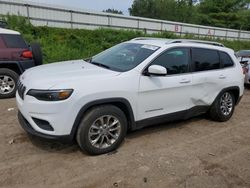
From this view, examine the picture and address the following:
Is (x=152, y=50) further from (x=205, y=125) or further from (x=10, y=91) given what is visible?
(x=10, y=91)

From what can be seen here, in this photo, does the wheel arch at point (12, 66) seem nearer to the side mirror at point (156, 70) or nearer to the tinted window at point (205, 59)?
the side mirror at point (156, 70)

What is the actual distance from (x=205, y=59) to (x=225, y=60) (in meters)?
0.65

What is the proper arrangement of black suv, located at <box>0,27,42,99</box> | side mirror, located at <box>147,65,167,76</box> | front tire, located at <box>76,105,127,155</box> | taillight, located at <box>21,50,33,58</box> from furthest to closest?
taillight, located at <box>21,50,33,58</box> → black suv, located at <box>0,27,42,99</box> → side mirror, located at <box>147,65,167,76</box> → front tire, located at <box>76,105,127,155</box>

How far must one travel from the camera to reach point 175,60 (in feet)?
14.8

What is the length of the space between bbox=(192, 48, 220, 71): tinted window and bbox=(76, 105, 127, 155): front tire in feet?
5.96

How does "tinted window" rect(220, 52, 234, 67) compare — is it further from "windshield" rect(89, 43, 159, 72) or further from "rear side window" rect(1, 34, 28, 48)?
"rear side window" rect(1, 34, 28, 48)

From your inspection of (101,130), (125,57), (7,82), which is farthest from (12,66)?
(101,130)

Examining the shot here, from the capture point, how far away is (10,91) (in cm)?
687

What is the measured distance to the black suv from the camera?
6664 millimetres

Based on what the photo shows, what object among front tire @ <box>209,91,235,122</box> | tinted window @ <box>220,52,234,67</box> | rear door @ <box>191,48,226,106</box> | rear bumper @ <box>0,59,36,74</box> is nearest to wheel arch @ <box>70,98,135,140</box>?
rear door @ <box>191,48,226,106</box>

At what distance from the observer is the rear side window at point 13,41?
671 cm

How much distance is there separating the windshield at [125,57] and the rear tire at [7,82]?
9.78 ft

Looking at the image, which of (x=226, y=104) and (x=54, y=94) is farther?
(x=226, y=104)

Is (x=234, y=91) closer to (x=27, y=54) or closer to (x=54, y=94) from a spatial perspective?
(x=54, y=94)
